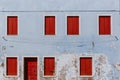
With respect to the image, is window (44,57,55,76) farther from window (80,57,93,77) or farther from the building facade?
window (80,57,93,77)

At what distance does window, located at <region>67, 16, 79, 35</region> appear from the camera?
23172mm

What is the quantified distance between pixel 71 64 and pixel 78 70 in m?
0.64

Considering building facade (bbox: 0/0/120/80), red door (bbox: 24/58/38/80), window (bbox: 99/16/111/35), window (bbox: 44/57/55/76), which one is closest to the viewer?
building facade (bbox: 0/0/120/80)

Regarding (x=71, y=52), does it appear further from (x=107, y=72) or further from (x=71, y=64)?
(x=107, y=72)

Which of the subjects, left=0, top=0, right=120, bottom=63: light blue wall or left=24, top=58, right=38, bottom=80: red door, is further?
left=24, top=58, right=38, bottom=80: red door

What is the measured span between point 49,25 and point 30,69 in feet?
11.1

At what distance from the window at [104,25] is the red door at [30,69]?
5107 mm

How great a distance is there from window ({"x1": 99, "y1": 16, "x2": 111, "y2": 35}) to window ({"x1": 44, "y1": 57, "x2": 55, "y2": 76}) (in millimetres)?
3862

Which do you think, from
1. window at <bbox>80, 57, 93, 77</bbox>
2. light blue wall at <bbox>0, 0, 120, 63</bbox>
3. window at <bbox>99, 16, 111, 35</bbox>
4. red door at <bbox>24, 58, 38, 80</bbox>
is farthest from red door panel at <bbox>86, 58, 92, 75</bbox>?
red door at <bbox>24, 58, 38, 80</bbox>

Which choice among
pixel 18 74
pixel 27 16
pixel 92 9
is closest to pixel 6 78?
pixel 18 74

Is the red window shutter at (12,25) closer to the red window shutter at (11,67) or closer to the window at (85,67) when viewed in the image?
the red window shutter at (11,67)

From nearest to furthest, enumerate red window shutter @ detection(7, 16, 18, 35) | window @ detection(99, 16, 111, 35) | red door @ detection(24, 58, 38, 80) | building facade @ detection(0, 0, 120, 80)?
building facade @ detection(0, 0, 120, 80) → window @ detection(99, 16, 111, 35) → red window shutter @ detection(7, 16, 18, 35) → red door @ detection(24, 58, 38, 80)

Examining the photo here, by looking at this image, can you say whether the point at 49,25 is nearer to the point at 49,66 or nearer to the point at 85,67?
the point at 49,66

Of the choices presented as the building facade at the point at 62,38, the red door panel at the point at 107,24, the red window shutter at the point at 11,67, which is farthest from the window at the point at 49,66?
the red door panel at the point at 107,24
